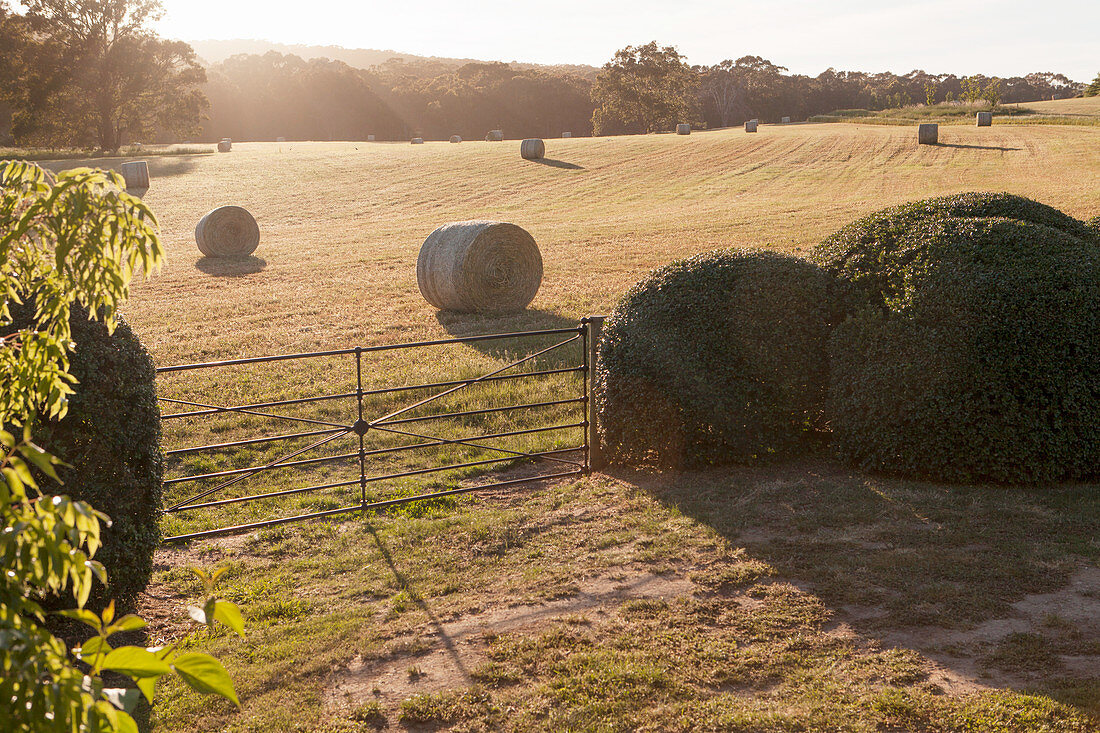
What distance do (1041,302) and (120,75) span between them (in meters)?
63.2

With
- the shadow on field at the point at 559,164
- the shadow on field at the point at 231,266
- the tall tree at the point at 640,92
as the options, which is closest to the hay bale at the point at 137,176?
the shadow on field at the point at 231,266

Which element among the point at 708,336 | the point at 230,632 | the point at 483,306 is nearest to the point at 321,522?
the point at 230,632

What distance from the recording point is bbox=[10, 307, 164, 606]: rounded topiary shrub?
5.47 meters

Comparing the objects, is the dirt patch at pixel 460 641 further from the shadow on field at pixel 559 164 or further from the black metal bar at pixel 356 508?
the shadow on field at pixel 559 164

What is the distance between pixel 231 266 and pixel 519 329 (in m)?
11.1

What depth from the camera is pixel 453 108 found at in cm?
8931

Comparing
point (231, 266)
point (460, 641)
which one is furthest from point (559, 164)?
point (460, 641)

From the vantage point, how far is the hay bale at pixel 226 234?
23828 millimetres

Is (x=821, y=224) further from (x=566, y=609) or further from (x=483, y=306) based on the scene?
(x=566, y=609)

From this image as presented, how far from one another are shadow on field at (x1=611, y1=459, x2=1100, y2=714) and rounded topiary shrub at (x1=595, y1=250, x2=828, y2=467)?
0.37 metres

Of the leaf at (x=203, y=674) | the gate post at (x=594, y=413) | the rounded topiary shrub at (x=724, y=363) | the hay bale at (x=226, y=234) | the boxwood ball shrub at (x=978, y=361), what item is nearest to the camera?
the leaf at (x=203, y=674)

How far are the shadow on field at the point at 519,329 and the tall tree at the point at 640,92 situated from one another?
76214 millimetres

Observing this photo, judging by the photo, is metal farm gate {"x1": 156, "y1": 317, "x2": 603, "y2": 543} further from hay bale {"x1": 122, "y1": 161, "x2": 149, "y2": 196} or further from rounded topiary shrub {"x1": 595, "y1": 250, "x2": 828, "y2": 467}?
hay bale {"x1": 122, "y1": 161, "x2": 149, "y2": 196}

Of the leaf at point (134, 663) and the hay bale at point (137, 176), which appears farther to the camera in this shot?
the hay bale at point (137, 176)
